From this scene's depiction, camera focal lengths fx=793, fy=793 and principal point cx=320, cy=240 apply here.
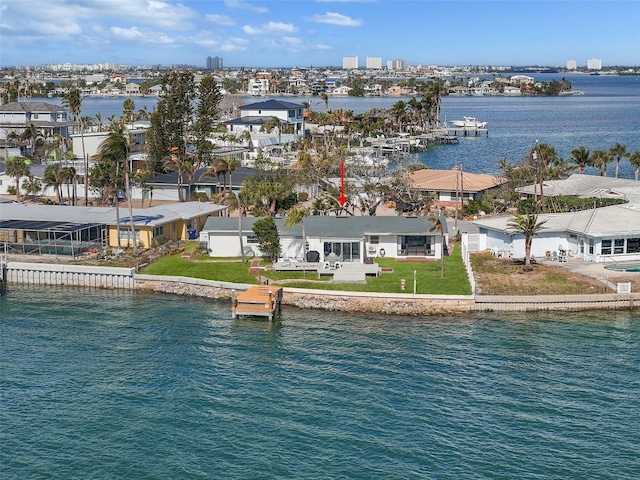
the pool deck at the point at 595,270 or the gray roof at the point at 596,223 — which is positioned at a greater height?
the gray roof at the point at 596,223

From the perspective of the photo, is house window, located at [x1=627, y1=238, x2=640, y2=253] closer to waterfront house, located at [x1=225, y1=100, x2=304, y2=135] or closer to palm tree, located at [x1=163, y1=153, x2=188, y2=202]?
palm tree, located at [x1=163, y1=153, x2=188, y2=202]

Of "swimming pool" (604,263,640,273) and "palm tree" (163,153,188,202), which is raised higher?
"palm tree" (163,153,188,202)

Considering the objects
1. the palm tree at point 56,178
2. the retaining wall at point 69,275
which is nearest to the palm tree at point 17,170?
the palm tree at point 56,178

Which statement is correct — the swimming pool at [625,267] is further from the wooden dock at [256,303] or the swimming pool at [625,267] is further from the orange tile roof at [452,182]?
the orange tile roof at [452,182]

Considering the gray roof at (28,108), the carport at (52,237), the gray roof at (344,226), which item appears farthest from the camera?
the gray roof at (28,108)

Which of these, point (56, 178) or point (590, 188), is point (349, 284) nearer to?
point (590, 188)

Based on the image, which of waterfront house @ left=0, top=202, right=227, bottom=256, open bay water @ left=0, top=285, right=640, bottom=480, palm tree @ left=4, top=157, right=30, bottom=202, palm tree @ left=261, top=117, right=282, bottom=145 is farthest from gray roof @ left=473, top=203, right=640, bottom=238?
palm tree @ left=261, top=117, right=282, bottom=145

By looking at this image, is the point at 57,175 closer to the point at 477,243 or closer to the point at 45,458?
the point at 477,243

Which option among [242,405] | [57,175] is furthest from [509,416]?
[57,175]
